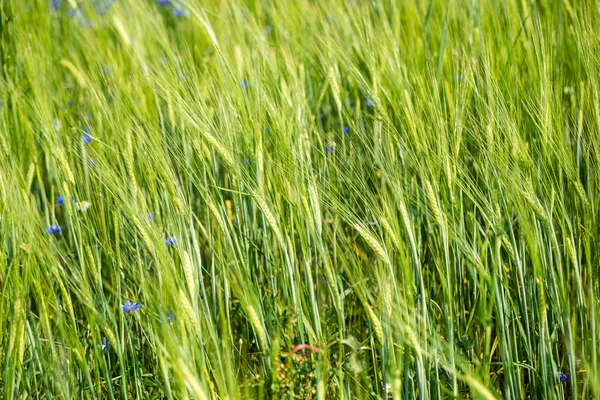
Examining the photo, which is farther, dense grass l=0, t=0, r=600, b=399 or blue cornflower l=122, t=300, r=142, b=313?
blue cornflower l=122, t=300, r=142, b=313

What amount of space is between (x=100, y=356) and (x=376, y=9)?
1418mm

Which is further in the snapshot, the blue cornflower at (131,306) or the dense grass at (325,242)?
the blue cornflower at (131,306)

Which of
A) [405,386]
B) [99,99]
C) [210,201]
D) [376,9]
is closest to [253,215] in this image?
[210,201]

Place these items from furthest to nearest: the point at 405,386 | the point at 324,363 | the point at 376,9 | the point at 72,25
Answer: the point at 72,25, the point at 376,9, the point at 405,386, the point at 324,363

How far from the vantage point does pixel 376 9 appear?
2082 mm

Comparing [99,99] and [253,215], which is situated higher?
[99,99]

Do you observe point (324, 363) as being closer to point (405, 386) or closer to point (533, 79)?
point (405, 386)

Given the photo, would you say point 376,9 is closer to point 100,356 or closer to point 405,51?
point 405,51

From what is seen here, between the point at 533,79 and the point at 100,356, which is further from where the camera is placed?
the point at 533,79

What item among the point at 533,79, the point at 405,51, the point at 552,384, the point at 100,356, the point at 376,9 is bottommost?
the point at 552,384

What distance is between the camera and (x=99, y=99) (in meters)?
1.31

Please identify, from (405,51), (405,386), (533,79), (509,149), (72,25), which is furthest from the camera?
(72,25)

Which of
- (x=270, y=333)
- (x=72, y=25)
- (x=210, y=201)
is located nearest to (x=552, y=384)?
(x=270, y=333)

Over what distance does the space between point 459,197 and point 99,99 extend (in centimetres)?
71
